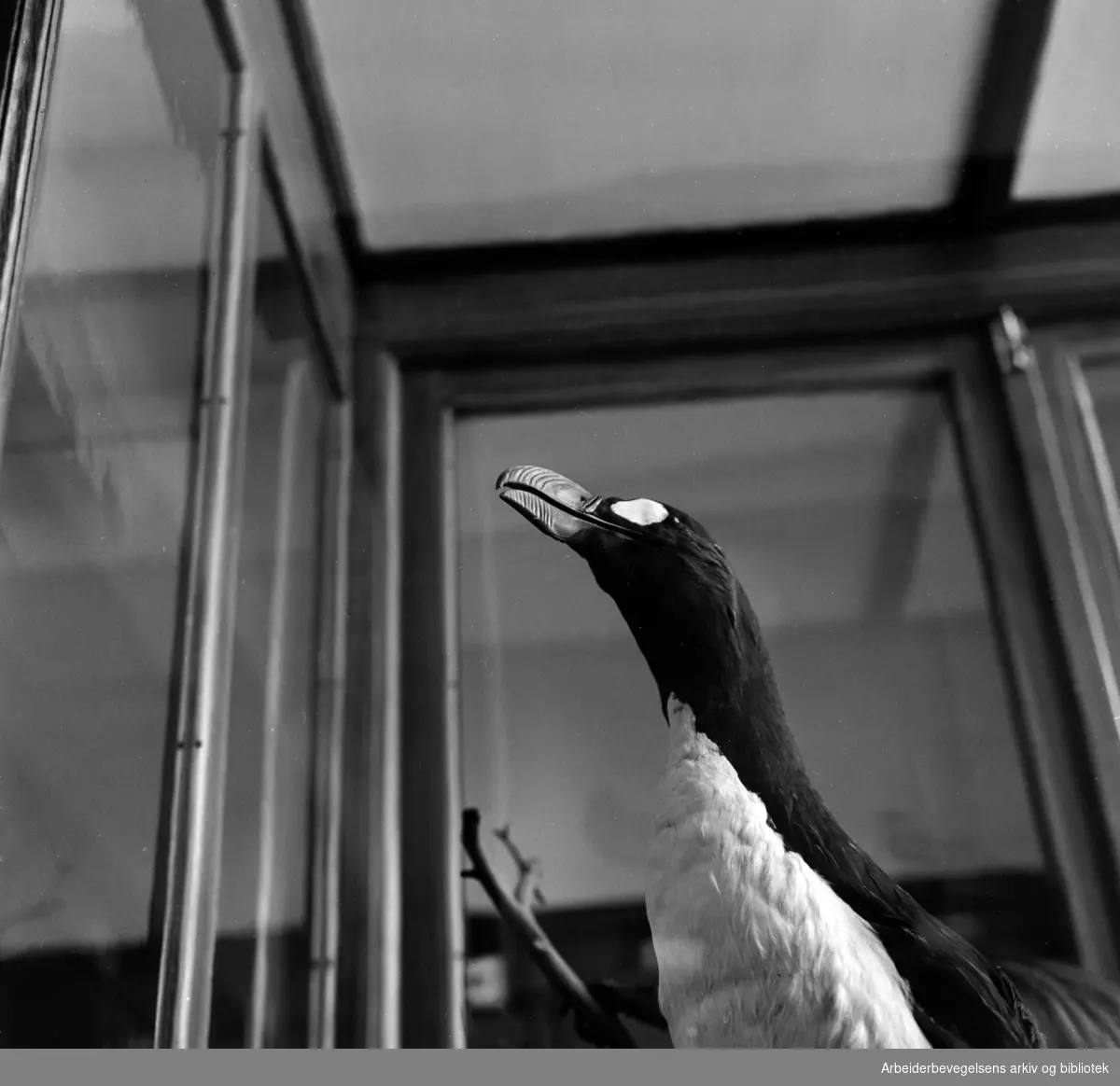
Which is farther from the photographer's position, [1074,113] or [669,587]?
[1074,113]

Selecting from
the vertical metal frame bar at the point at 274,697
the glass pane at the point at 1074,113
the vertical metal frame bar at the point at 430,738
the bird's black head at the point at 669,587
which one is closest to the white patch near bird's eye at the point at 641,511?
the bird's black head at the point at 669,587

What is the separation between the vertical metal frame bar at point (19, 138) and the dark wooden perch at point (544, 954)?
13.5 inches

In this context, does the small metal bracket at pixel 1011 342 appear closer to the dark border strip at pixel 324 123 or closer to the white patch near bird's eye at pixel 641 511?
the white patch near bird's eye at pixel 641 511

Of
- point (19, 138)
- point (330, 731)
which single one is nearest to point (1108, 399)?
point (330, 731)

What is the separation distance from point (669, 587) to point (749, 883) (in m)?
0.17

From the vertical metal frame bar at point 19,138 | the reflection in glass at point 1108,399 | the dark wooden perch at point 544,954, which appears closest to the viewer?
the vertical metal frame bar at point 19,138

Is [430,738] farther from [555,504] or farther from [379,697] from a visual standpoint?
[555,504]

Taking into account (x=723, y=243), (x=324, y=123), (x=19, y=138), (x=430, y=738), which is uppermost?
(x=324, y=123)

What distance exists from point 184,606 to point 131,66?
30cm

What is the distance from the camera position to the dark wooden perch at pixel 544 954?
609mm

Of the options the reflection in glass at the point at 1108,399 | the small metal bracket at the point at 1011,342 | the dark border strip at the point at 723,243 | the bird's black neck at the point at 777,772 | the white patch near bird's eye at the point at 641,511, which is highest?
the dark border strip at the point at 723,243

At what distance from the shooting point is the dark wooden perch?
0.61 m

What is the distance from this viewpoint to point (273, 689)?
0.72 m

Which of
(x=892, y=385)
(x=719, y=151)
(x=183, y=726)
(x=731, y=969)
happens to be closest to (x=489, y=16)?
(x=719, y=151)
